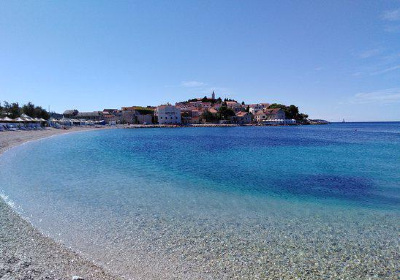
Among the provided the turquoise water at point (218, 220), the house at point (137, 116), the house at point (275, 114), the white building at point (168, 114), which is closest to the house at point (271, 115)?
the house at point (275, 114)

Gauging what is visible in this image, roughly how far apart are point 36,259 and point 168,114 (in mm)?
116232

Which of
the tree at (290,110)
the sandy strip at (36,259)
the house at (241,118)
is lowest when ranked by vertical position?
the sandy strip at (36,259)

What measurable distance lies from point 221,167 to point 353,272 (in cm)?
1575

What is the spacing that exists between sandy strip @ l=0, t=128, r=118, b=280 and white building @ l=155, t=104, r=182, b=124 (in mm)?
113613

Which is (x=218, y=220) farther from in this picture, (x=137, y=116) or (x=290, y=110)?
(x=290, y=110)

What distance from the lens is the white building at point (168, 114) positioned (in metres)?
120

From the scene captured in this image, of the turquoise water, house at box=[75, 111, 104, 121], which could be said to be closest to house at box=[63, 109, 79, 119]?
house at box=[75, 111, 104, 121]

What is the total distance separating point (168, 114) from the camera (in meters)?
121

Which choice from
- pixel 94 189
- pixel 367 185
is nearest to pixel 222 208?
pixel 94 189

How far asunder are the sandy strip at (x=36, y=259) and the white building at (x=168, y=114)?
114m

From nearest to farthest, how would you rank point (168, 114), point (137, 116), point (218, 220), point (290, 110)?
point (218, 220), point (168, 114), point (137, 116), point (290, 110)

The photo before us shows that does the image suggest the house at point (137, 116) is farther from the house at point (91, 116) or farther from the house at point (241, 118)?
the house at point (241, 118)

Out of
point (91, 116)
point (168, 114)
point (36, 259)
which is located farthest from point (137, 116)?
point (36, 259)

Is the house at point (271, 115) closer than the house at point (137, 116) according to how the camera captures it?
No
